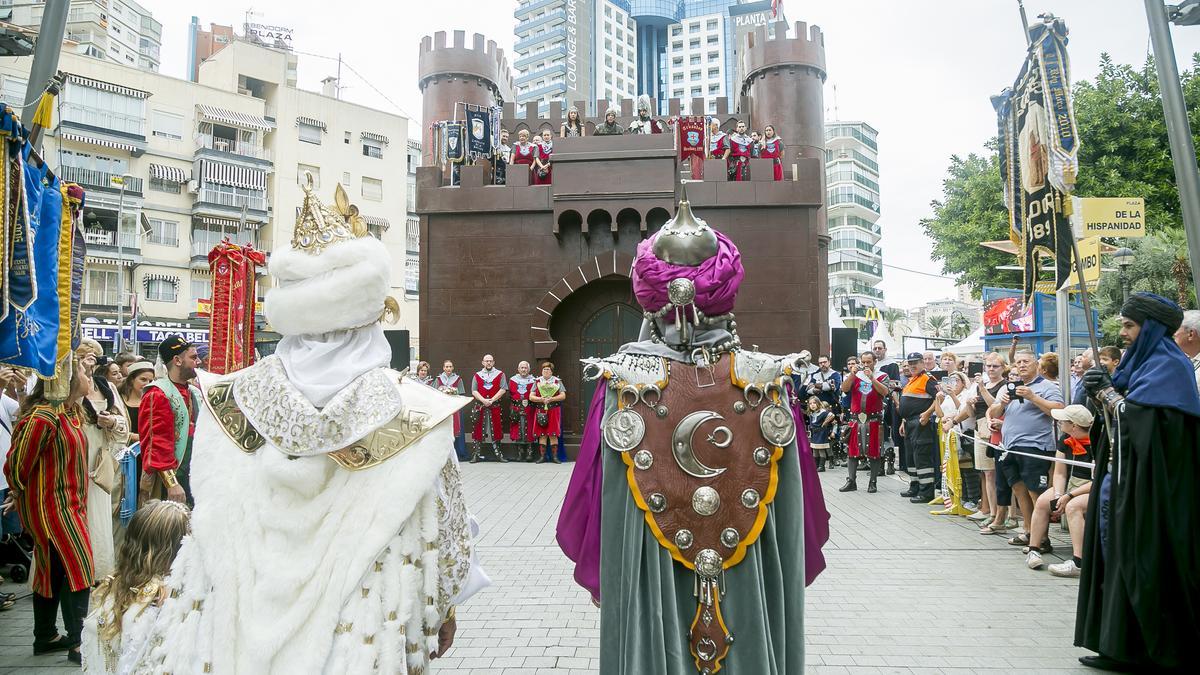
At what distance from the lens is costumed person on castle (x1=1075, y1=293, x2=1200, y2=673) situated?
12.7 ft

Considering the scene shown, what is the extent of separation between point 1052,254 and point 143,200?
3785 cm

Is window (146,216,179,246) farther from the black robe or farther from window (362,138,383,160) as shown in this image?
the black robe

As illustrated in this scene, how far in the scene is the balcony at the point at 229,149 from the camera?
1388 inches

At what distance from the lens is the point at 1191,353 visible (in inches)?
200

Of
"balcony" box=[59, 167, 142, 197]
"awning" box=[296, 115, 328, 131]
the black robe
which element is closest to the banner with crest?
the black robe

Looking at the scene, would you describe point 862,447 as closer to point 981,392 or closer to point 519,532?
point 981,392

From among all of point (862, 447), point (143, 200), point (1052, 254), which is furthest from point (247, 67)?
point (1052, 254)

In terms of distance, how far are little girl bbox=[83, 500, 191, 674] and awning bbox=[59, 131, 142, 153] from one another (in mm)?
36240

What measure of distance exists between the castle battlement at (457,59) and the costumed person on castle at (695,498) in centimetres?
1941

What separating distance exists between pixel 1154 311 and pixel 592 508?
340 cm

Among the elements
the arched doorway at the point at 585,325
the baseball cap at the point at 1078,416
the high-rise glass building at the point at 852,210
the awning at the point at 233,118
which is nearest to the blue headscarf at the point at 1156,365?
the baseball cap at the point at 1078,416

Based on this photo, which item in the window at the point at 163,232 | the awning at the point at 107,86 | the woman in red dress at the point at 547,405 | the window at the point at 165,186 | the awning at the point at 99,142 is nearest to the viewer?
the woman in red dress at the point at 547,405

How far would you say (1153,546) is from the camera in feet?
12.8

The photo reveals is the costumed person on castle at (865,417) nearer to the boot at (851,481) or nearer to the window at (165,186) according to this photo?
the boot at (851,481)
